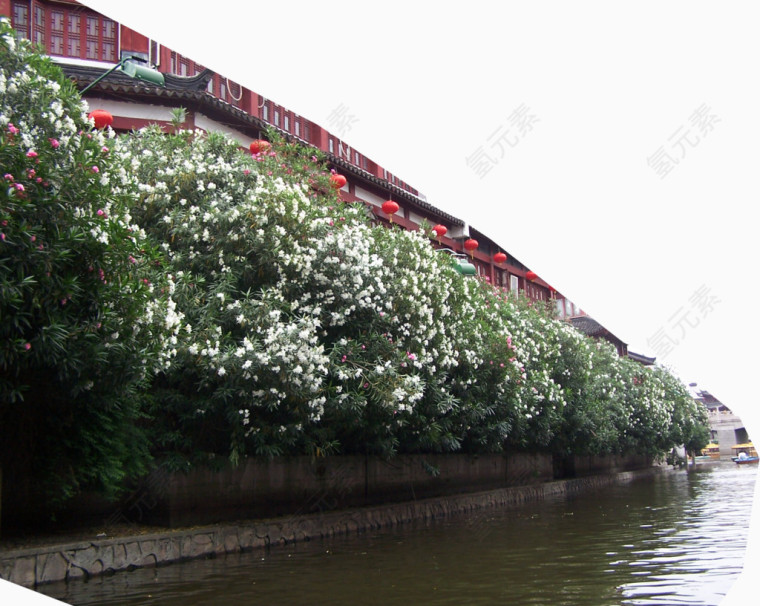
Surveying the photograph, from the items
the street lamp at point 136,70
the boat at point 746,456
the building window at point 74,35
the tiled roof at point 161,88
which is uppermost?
the building window at point 74,35

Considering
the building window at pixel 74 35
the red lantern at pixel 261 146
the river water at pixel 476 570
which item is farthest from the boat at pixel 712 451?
the building window at pixel 74 35

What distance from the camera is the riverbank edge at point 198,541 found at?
892cm

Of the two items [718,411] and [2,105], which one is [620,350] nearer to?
[718,411]

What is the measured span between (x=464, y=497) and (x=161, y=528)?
377 inches

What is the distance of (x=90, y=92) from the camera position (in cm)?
1961

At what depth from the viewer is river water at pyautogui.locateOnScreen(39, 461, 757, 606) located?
7.32 m

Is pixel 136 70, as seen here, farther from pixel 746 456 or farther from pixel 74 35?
pixel 746 456

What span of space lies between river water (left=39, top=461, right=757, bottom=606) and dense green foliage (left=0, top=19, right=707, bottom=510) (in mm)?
1818

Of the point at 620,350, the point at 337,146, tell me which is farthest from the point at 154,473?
the point at 620,350

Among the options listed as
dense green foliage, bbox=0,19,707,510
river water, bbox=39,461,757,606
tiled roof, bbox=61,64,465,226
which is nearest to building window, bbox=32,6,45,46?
tiled roof, bbox=61,64,465,226

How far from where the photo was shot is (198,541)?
1138 cm

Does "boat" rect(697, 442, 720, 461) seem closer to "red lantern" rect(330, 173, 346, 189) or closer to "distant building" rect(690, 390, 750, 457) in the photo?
"distant building" rect(690, 390, 750, 457)

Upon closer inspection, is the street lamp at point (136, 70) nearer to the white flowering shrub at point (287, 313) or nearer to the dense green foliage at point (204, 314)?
the dense green foliage at point (204, 314)

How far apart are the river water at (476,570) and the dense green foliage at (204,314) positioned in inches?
71.6
